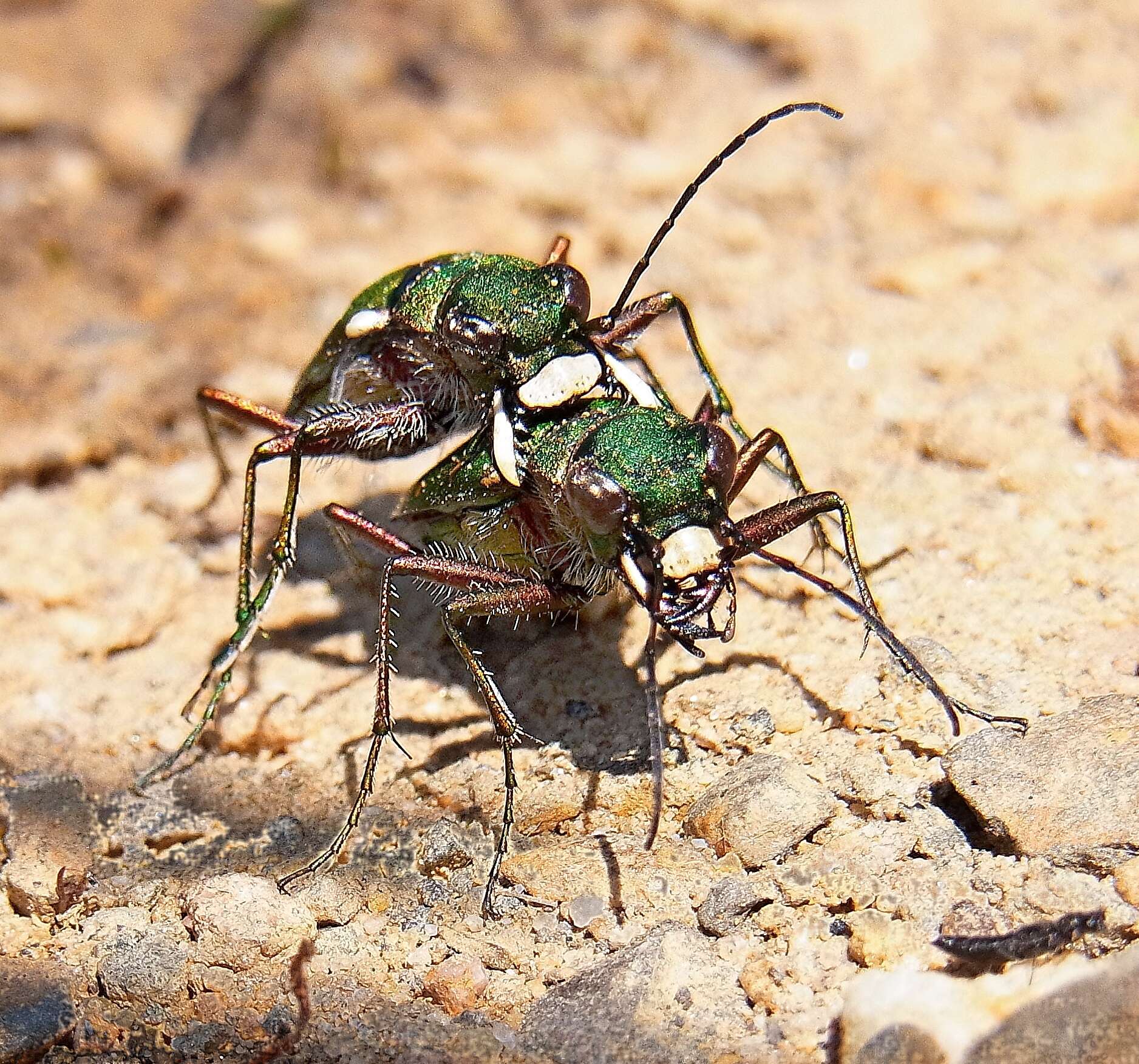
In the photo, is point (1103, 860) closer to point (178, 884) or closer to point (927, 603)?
point (927, 603)

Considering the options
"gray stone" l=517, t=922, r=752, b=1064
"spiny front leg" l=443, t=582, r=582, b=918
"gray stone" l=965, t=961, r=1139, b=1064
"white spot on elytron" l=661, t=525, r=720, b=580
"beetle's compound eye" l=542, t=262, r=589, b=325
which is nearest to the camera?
"gray stone" l=965, t=961, r=1139, b=1064

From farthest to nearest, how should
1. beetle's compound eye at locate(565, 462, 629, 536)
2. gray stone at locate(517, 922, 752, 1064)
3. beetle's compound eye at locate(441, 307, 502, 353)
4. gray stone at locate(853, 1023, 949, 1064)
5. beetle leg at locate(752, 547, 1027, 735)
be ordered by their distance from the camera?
beetle's compound eye at locate(441, 307, 502, 353) → beetle's compound eye at locate(565, 462, 629, 536) → beetle leg at locate(752, 547, 1027, 735) → gray stone at locate(517, 922, 752, 1064) → gray stone at locate(853, 1023, 949, 1064)

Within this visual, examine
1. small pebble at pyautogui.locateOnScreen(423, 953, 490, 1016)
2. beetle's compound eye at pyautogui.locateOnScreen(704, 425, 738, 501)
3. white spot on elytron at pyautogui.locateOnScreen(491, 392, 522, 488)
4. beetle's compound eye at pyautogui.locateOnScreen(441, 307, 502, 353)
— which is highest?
beetle's compound eye at pyautogui.locateOnScreen(441, 307, 502, 353)

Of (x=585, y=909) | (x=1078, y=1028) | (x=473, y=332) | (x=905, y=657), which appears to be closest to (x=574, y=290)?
(x=473, y=332)

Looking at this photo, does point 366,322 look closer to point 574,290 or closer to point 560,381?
point 574,290

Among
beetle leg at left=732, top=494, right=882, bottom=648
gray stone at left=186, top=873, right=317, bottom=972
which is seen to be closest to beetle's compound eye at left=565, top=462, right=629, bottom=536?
beetle leg at left=732, top=494, right=882, bottom=648

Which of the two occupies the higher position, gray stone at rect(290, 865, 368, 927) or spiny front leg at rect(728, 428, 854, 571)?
spiny front leg at rect(728, 428, 854, 571)

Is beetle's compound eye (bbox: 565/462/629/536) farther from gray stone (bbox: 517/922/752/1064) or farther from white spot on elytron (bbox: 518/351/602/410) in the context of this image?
gray stone (bbox: 517/922/752/1064)
